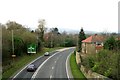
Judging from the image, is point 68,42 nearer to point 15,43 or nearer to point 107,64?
point 15,43

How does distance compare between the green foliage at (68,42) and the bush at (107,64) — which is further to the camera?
the green foliage at (68,42)

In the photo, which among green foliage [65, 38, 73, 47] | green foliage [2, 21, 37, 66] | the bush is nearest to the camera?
the bush

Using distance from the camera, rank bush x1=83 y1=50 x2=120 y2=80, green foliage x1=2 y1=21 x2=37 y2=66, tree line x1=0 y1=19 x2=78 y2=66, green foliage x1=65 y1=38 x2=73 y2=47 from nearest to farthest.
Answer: bush x1=83 y1=50 x2=120 y2=80, green foliage x1=2 y1=21 x2=37 y2=66, tree line x1=0 y1=19 x2=78 y2=66, green foliage x1=65 y1=38 x2=73 y2=47

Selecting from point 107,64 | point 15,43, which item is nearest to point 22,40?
point 15,43

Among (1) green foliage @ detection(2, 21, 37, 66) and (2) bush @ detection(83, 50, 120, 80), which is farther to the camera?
(1) green foliage @ detection(2, 21, 37, 66)

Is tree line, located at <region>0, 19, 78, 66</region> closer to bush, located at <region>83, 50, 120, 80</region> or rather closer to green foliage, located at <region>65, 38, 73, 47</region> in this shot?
green foliage, located at <region>65, 38, 73, 47</region>

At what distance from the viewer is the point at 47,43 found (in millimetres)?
99500

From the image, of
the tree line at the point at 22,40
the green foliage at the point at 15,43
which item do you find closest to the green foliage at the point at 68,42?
the tree line at the point at 22,40

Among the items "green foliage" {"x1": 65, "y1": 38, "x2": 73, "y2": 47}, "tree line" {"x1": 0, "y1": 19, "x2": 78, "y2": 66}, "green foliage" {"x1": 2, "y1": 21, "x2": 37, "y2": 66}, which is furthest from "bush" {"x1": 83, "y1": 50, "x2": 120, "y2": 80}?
"green foliage" {"x1": 65, "y1": 38, "x2": 73, "y2": 47}

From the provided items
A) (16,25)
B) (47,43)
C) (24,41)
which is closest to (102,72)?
(24,41)

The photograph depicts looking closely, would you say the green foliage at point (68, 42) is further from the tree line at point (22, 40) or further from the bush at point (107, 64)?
the bush at point (107, 64)

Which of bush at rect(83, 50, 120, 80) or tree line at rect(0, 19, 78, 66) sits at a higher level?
tree line at rect(0, 19, 78, 66)

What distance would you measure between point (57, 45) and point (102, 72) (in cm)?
7588

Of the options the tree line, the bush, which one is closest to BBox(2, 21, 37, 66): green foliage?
the tree line
